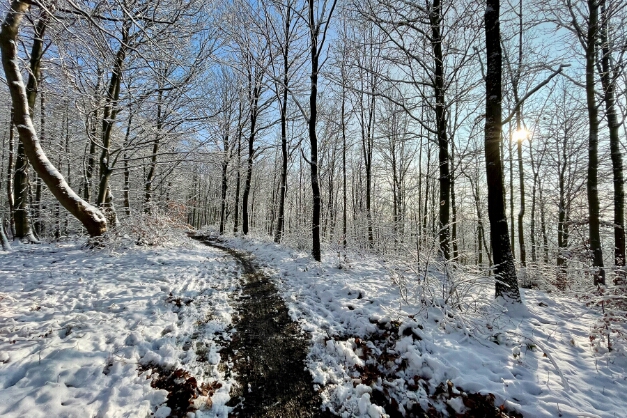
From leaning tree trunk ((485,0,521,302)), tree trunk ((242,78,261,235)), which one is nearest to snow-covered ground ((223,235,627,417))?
leaning tree trunk ((485,0,521,302))

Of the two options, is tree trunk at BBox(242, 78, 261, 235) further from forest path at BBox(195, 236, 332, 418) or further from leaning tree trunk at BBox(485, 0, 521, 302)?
leaning tree trunk at BBox(485, 0, 521, 302)

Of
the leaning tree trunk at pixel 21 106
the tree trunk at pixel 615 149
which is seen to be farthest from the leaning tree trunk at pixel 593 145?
the leaning tree trunk at pixel 21 106

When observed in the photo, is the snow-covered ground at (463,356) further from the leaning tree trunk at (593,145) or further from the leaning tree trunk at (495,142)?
the leaning tree trunk at (593,145)

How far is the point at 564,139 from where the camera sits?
40.1 ft

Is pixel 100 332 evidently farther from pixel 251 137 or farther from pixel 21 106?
pixel 251 137

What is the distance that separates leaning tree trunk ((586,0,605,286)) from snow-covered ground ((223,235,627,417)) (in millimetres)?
2355

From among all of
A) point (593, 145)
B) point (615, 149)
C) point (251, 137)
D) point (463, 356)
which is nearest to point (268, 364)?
point (463, 356)

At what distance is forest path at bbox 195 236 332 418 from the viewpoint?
280 centimetres

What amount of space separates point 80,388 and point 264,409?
74.3 inches

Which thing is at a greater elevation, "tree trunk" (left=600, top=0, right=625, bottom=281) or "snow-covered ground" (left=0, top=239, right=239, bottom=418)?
"tree trunk" (left=600, top=0, right=625, bottom=281)

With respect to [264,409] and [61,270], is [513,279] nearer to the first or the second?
[264,409]

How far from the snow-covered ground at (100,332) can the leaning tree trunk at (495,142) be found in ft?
17.2

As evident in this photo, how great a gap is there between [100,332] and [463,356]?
4.93 metres

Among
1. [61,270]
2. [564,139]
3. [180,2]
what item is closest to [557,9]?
[564,139]
